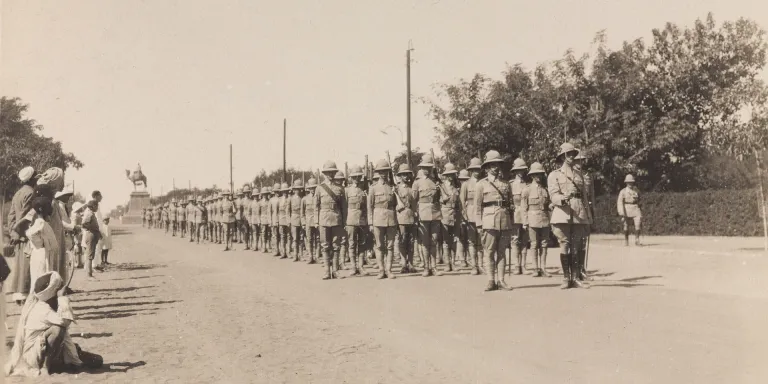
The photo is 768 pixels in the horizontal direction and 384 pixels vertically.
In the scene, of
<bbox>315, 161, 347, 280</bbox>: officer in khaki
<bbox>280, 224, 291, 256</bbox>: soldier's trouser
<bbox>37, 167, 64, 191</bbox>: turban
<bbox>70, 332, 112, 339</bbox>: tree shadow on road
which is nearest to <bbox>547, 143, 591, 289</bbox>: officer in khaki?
<bbox>315, 161, 347, 280</bbox>: officer in khaki

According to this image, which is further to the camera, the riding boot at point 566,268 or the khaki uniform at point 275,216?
the khaki uniform at point 275,216

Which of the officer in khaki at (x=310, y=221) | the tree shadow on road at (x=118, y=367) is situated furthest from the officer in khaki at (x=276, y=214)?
the tree shadow on road at (x=118, y=367)

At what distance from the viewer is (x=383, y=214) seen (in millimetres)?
12836

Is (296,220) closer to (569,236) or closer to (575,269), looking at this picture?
(575,269)

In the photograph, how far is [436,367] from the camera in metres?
5.96

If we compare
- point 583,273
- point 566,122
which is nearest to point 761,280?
point 583,273

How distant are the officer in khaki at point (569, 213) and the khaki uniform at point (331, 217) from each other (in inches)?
172

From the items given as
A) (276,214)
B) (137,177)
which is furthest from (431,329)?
(137,177)

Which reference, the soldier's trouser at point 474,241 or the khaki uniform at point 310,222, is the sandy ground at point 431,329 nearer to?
the soldier's trouser at point 474,241

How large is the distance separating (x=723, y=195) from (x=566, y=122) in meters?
6.26

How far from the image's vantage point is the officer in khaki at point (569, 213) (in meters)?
10.6

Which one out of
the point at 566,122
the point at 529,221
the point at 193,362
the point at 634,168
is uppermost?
the point at 566,122

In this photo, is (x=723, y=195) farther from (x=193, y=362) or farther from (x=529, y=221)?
(x=193, y=362)

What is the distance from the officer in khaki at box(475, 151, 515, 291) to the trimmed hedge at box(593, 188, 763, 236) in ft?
51.2
